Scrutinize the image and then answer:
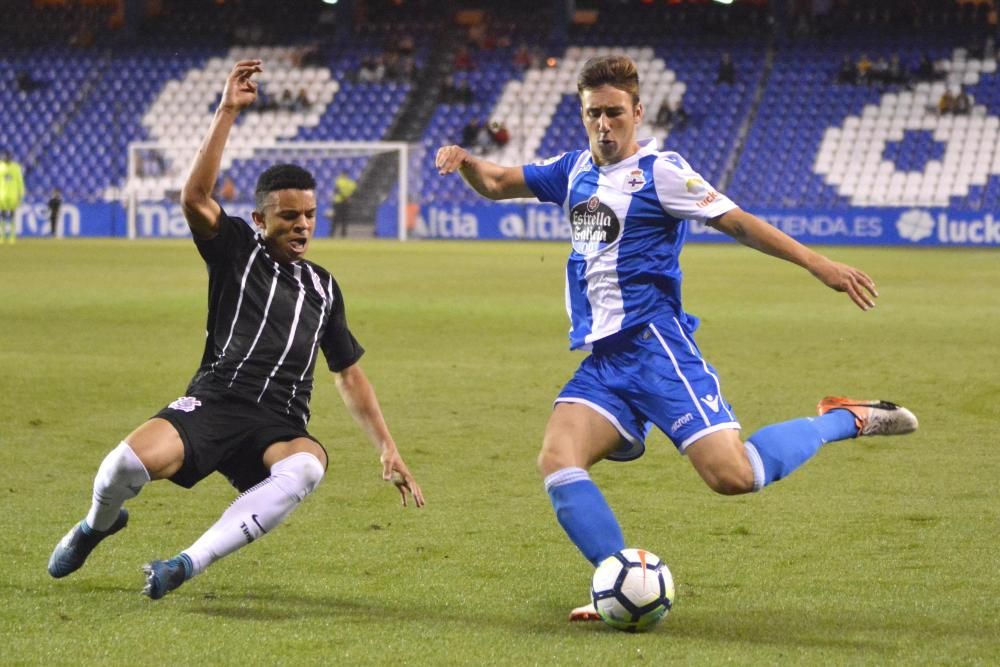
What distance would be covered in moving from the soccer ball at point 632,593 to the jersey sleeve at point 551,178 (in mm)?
1414

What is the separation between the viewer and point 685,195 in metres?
4.95

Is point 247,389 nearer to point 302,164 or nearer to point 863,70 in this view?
point 302,164

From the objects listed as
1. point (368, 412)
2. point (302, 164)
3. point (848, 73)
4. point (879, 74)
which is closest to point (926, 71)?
point (879, 74)

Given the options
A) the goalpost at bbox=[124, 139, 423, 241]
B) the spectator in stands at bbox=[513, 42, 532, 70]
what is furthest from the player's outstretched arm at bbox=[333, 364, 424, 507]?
the spectator in stands at bbox=[513, 42, 532, 70]

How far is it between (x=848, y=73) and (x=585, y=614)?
36869 mm

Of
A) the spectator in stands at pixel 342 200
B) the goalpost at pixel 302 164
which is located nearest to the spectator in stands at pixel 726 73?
the goalpost at pixel 302 164

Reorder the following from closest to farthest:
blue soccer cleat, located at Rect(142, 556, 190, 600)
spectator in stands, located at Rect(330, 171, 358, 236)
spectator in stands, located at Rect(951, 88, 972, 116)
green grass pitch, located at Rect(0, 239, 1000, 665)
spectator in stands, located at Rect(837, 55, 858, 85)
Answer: green grass pitch, located at Rect(0, 239, 1000, 665), blue soccer cleat, located at Rect(142, 556, 190, 600), spectator in stands, located at Rect(330, 171, 358, 236), spectator in stands, located at Rect(951, 88, 972, 116), spectator in stands, located at Rect(837, 55, 858, 85)

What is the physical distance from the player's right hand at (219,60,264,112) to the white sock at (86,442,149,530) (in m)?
1.12

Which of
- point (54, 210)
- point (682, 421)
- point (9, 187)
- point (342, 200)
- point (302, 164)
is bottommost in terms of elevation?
point (54, 210)

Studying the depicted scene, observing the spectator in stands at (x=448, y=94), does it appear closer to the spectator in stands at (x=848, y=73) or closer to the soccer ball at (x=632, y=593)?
the spectator in stands at (x=848, y=73)

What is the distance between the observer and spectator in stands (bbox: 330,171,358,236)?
36.5 metres

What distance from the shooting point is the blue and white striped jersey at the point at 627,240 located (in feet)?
16.5

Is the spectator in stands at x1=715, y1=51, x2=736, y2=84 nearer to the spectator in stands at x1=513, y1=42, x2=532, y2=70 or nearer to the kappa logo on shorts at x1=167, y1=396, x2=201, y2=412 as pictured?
the spectator in stands at x1=513, y1=42, x2=532, y2=70

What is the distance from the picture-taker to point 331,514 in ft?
20.9
